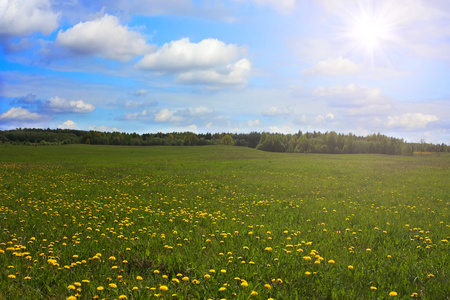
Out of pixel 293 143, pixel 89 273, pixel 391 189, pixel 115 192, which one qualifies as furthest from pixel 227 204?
pixel 293 143

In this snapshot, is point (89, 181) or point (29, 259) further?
point (89, 181)

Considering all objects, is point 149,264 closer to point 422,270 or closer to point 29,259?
point 29,259

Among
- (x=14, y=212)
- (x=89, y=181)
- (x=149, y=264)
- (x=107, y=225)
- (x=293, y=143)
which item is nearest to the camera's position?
(x=149, y=264)

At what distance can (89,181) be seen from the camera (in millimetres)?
18859

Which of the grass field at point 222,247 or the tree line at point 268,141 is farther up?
the tree line at point 268,141

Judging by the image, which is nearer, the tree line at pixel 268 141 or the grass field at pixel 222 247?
the grass field at pixel 222 247

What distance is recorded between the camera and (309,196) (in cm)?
1491

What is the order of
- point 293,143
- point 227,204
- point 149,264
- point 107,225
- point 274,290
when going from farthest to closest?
point 293,143
point 227,204
point 107,225
point 149,264
point 274,290

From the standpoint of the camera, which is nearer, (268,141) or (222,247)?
(222,247)

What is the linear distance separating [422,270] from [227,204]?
7.27 metres

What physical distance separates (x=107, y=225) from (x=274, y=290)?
226 inches

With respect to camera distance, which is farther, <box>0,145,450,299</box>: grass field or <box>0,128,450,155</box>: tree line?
<box>0,128,450,155</box>: tree line

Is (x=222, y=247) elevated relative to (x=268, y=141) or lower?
lower

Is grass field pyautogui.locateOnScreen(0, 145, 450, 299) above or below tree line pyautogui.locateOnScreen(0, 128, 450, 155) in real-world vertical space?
below
